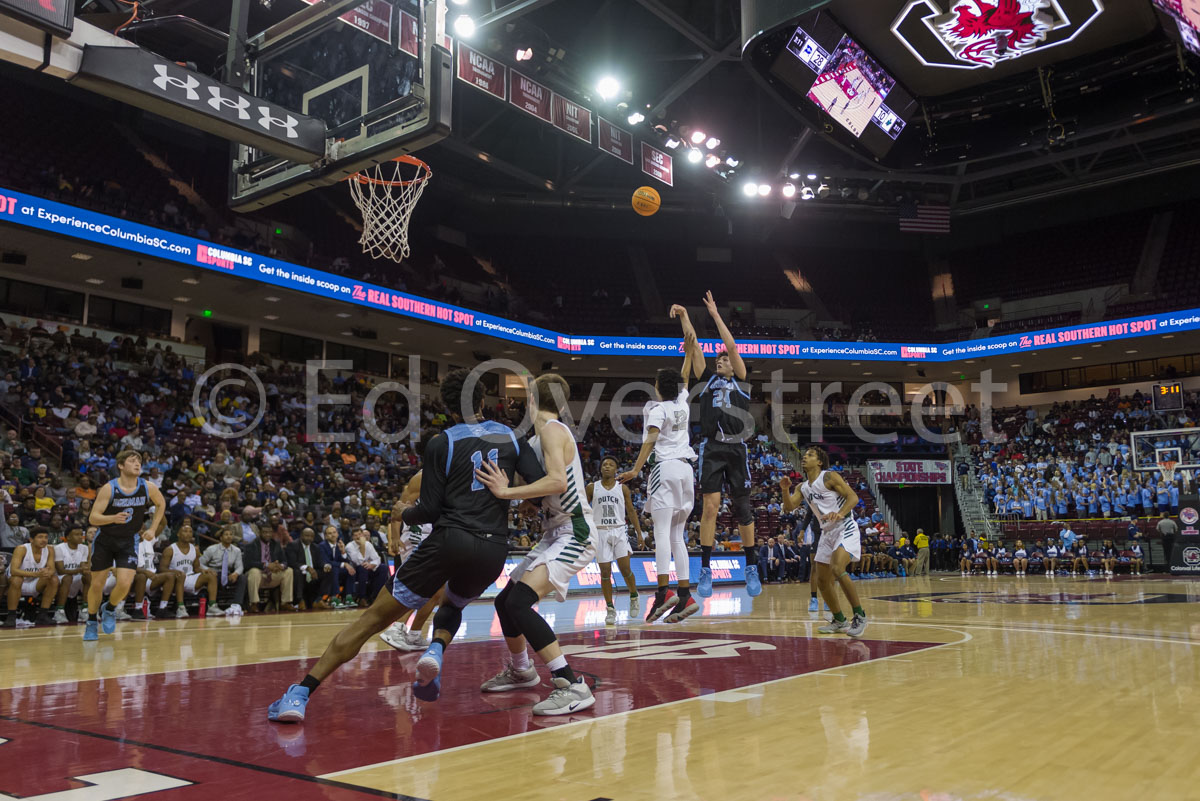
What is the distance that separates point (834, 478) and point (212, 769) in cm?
588

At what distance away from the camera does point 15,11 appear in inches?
220

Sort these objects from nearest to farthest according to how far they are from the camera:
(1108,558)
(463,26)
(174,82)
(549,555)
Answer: (549,555), (174,82), (463,26), (1108,558)

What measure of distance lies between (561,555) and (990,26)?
13346 mm

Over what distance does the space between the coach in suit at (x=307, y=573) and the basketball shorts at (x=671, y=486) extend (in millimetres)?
7338

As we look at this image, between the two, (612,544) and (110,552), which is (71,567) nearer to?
(110,552)

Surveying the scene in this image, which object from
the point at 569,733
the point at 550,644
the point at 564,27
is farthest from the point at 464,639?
the point at 564,27

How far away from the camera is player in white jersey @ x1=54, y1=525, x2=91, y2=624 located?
1078 centimetres

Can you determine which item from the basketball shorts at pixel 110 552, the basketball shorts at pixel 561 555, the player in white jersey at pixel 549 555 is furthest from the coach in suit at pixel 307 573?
the basketball shorts at pixel 561 555

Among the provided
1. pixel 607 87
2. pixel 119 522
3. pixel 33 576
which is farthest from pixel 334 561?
pixel 607 87

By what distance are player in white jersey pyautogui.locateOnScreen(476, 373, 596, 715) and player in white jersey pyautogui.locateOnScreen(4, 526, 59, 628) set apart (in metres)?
8.29

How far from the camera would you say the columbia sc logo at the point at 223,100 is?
6.52 m

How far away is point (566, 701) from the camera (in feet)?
14.0

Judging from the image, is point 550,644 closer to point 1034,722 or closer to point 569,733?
point 569,733

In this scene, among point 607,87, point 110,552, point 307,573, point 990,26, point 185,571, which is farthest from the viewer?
point 607,87
